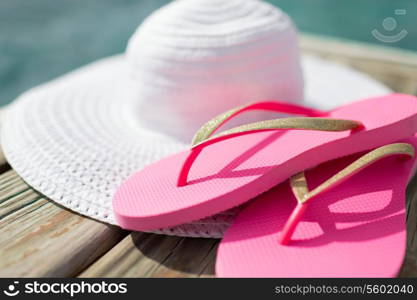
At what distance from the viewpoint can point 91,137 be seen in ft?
2.46

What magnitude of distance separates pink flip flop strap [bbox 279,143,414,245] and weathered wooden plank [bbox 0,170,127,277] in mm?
216

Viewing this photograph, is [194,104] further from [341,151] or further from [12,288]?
[12,288]

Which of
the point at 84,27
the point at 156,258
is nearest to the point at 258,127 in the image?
the point at 156,258

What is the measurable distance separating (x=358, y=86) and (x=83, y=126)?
1.96 ft

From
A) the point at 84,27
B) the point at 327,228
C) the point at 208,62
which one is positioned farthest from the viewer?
the point at 84,27

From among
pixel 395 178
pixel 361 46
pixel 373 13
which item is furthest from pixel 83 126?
pixel 373 13

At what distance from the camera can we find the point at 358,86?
990 millimetres

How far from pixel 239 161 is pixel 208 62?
212 millimetres

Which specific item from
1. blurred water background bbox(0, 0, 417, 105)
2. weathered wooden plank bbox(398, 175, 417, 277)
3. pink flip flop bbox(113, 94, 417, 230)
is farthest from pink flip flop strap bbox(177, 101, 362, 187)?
blurred water background bbox(0, 0, 417, 105)

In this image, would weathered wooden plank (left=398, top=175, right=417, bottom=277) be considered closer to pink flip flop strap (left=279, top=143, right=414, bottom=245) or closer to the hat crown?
pink flip flop strap (left=279, top=143, right=414, bottom=245)

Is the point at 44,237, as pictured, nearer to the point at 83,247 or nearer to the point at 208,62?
the point at 83,247

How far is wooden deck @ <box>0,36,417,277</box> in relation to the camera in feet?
1.60

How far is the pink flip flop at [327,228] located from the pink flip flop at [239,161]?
31 mm

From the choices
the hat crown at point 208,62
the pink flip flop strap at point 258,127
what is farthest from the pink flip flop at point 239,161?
the hat crown at point 208,62
